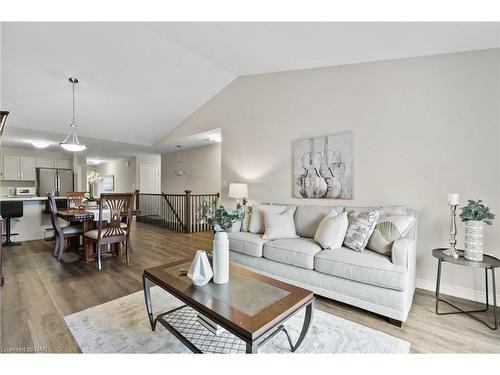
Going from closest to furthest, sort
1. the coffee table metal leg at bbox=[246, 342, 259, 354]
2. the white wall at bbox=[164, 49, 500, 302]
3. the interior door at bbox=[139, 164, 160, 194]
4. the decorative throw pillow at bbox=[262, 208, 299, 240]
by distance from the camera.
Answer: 1. the coffee table metal leg at bbox=[246, 342, 259, 354]
2. the white wall at bbox=[164, 49, 500, 302]
3. the decorative throw pillow at bbox=[262, 208, 299, 240]
4. the interior door at bbox=[139, 164, 160, 194]

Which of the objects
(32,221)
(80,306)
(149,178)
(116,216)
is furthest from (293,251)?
(149,178)

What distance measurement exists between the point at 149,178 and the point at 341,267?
340 inches

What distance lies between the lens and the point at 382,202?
112 inches

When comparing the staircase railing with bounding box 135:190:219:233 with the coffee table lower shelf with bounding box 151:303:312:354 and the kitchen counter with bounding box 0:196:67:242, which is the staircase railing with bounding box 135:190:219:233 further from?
the coffee table lower shelf with bounding box 151:303:312:354

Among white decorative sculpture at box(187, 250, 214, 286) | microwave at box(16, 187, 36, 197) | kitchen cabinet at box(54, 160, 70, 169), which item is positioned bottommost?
white decorative sculpture at box(187, 250, 214, 286)

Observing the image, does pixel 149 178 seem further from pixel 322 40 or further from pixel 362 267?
pixel 362 267

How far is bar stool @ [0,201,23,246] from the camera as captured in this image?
4184mm

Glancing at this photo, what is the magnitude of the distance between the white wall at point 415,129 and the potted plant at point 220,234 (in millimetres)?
2048

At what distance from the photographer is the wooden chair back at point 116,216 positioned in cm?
337

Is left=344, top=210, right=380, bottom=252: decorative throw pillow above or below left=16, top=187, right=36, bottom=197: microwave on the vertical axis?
below

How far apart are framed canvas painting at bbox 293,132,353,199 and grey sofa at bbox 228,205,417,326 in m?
0.39

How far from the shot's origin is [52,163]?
6992 millimetres

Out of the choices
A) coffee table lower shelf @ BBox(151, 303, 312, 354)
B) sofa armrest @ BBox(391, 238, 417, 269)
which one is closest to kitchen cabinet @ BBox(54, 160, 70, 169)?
coffee table lower shelf @ BBox(151, 303, 312, 354)

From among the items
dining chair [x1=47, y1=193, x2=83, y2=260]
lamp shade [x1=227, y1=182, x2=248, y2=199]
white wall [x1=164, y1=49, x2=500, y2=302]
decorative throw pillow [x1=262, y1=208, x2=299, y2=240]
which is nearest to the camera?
white wall [x1=164, y1=49, x2=500, y2=302]
